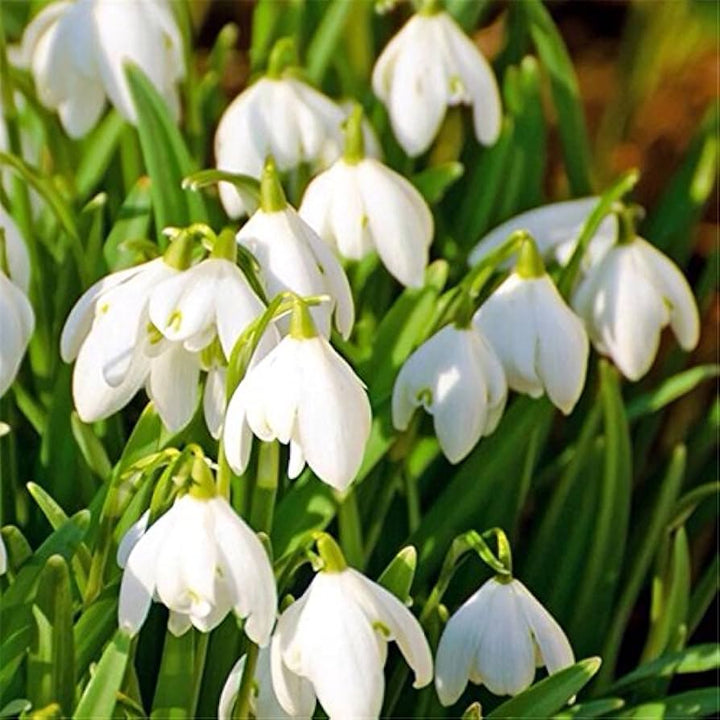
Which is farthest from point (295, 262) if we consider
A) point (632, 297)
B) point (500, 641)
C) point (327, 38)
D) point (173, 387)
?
point (327, 38)

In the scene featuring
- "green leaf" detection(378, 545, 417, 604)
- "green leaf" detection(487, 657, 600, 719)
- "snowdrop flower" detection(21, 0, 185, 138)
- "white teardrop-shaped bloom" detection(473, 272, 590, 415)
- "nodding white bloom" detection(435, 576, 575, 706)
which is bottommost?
"green leaf" detection(487, 657, 600, 719)

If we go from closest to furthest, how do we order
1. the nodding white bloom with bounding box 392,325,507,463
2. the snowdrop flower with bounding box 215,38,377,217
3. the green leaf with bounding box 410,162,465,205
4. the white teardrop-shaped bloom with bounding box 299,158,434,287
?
1. the nodding white bloom with bounding box 392,325,507,463
2. the white teardrop-shaped bloom with bounding box 299,158,434,287
3. the snowdrop flower with bounding box 215,38,377,217
4. the green leaf with bounding box 410,162,465,205

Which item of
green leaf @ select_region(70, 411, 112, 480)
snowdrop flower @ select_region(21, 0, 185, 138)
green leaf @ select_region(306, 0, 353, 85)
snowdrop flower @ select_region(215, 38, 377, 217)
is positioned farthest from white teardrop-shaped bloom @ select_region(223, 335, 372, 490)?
green leaf @ select_region(306, 0, 353, 85)

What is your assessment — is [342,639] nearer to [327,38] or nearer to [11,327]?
[11,327]

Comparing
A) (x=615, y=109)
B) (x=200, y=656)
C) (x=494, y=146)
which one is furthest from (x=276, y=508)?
(x=615, y=109)

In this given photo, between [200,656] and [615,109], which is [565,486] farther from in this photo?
[615,109]

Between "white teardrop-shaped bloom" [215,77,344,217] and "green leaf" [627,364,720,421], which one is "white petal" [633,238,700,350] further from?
"white teardrop-shaped bloom" [215,77,344,217]
